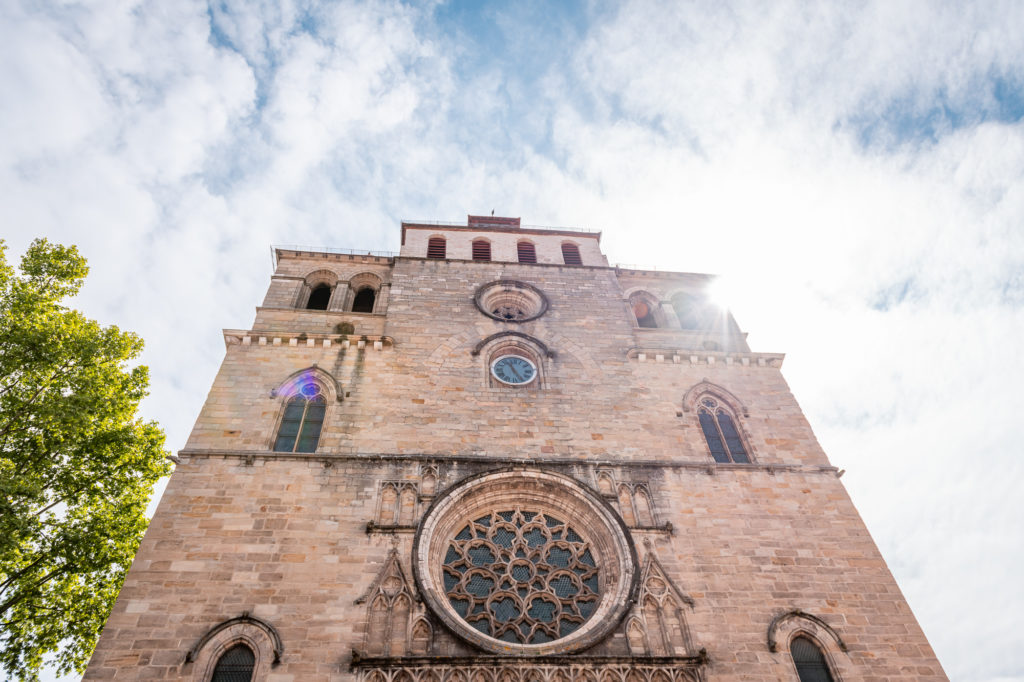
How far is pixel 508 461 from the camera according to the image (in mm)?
11539

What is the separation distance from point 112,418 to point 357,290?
22.5ft

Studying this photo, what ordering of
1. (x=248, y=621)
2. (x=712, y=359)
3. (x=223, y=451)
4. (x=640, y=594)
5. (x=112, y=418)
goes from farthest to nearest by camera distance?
(x=712, y=359)
(x=112, y=418)
(x=223, y=451)
(x=640, y=594)
(x=248, y=621)

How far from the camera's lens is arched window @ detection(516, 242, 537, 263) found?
1852 cm

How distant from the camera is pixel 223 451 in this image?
36.8 ft

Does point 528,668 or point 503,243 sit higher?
point 503,243

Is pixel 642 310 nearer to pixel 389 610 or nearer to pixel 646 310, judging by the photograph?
pixel 646 310

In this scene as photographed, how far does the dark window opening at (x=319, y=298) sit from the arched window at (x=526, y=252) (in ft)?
18.9

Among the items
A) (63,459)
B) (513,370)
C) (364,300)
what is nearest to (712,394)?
(513,370)

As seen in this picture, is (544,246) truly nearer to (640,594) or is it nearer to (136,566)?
(640,594)

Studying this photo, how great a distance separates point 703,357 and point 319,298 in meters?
10.5

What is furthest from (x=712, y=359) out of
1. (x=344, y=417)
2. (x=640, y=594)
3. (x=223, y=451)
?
(x=223, y=451)

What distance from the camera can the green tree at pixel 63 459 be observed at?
36.1 ft

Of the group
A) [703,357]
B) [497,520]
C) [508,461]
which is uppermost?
[703,357]

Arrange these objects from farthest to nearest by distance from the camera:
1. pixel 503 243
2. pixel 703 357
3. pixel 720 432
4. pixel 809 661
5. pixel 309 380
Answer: pixel 503 243 < pixel 703 357 < pixel 720 432 < pixel 309 380 < pixel 809 661
